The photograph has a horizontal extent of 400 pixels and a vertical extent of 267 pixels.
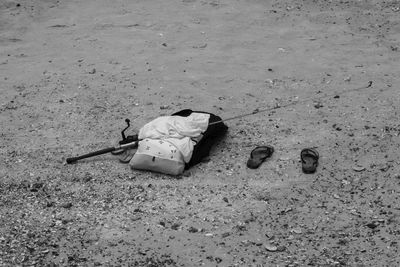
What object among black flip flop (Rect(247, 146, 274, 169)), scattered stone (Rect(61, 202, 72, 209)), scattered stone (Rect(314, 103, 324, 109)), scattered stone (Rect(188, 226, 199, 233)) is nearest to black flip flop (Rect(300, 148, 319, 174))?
black flip flop (Rect(247, 146, 274, 169))

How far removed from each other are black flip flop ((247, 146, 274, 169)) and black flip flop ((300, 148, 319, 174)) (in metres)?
0.29

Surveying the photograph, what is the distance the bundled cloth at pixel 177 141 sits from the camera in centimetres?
500

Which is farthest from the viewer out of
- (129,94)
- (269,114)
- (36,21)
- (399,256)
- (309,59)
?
(36,21)

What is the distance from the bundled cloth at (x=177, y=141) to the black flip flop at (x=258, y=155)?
39 centimetres

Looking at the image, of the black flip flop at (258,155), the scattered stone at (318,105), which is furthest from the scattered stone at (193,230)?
the scattered stone at (318,105)

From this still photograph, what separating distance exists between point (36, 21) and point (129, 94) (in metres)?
3.12

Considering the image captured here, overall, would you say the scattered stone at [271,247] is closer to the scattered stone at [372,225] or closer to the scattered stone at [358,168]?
the scattered stone at [372,225]

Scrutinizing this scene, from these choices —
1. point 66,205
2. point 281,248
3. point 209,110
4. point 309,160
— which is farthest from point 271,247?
point 209,110

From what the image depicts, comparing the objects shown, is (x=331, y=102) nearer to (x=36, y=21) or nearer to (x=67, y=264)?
(x=67, y=264)

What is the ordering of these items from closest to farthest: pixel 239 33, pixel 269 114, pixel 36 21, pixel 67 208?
pixel 67 208 → pixel 269 114 → pixel 239 33 → pixel 36 21

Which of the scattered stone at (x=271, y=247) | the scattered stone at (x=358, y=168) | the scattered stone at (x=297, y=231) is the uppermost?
the scattered stone at (x=358, y=168)

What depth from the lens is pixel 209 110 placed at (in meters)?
6.05

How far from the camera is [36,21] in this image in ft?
Result: 29.0

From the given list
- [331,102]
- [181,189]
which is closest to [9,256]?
[181,189]
